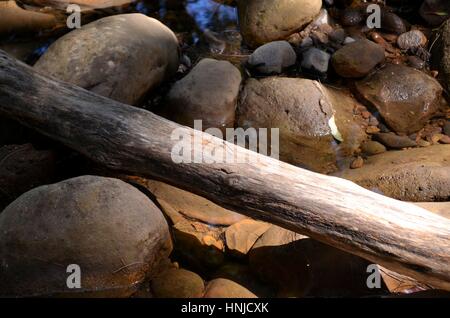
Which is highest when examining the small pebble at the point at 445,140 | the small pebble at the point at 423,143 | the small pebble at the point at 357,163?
the small pebble at the point at 445,140

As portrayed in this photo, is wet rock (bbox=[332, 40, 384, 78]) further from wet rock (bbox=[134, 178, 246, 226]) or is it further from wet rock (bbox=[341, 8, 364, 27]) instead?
wet rock (bbox=[134, 178, 246, 226])

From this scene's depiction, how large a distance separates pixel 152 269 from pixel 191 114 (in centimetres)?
149

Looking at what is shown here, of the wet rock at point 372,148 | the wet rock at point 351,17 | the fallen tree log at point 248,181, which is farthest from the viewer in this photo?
the wet rock at point 351,17

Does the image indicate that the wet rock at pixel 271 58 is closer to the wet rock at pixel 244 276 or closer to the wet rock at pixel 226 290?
the wet rock at pixel 244 276

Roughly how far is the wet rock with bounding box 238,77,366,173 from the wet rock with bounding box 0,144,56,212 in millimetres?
1560

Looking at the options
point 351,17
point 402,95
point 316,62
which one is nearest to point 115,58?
point 316,62

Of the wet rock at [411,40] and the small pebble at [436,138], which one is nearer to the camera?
the small pebble at [436,138]

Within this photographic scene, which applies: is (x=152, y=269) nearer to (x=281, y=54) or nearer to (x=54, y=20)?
(x=281, y=54)

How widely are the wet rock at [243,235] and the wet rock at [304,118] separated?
749 millimetres

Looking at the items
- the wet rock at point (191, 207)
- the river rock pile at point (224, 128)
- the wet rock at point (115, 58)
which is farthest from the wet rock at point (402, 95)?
the wet rock at point (115, 58)

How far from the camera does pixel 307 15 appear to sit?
4535mm

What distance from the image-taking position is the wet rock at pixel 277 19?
177 inches

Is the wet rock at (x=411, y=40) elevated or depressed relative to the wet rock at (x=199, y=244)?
elevated

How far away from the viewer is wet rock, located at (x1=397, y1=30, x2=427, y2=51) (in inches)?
174
